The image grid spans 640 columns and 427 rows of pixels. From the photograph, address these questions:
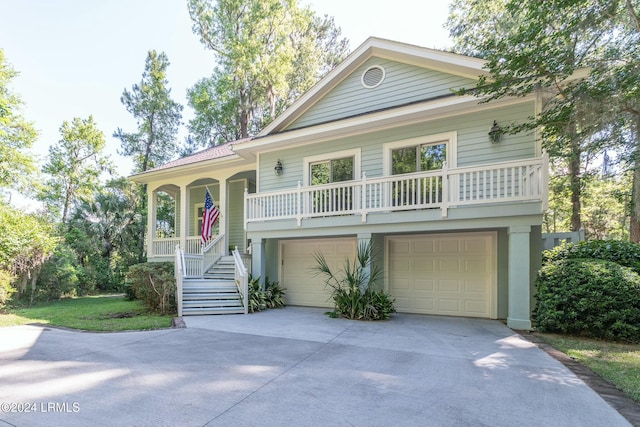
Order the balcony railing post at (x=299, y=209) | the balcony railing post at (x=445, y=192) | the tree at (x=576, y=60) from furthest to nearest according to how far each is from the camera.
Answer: the balcony railing post at (x=299, y=209) → the balcony railing post at (x=445, y=192) → the tree at (x=576, y=60)

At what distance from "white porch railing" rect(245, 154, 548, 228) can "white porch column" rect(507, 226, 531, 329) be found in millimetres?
794

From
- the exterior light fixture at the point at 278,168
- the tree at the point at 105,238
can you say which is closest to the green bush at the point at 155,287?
the exterior light fixture at the point at 278,168

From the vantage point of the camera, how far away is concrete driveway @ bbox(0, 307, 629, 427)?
2898mm

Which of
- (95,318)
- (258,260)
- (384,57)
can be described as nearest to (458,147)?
(384,57)

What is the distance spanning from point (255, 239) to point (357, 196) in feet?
12.1

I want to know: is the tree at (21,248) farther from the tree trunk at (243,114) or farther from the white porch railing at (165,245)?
the tree trunk at (243,114)

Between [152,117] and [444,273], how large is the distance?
24475mm

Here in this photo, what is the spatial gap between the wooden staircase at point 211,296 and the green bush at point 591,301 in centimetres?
708

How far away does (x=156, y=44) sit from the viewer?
23.7 metres

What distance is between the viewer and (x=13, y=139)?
50.9ft

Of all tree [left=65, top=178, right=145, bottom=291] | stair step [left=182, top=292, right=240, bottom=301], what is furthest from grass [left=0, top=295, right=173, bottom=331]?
tree [left=65, top=178, right=145, bottom=291]

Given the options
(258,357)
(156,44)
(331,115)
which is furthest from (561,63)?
(156,44)

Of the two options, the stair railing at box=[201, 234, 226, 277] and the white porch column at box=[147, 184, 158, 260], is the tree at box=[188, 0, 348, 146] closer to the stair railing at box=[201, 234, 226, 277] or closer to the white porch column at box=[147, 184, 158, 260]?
the white porch column at box=[147, 184, 158, 260]

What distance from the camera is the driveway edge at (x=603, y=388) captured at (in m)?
3.05
